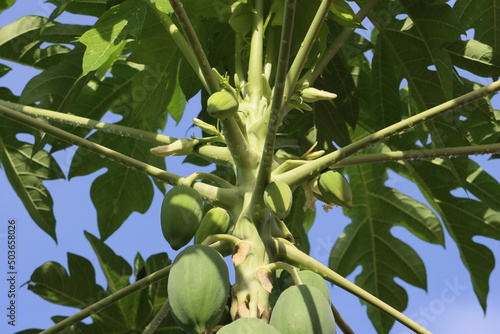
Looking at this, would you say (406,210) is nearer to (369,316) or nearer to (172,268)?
(369,316)

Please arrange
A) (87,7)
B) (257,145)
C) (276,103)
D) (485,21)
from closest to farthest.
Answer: (276,103) → (257,145) → (485,21) → (87,7)

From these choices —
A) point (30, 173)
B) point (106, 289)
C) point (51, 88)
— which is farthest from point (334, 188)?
point (30, 173)

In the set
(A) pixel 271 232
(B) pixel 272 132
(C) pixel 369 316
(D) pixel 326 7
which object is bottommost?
(C) pixel 369 316

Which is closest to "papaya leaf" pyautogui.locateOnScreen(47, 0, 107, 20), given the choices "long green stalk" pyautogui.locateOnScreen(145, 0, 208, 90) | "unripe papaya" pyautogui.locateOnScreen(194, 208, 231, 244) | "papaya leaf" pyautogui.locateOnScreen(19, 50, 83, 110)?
"papaya leaf" pyautogui.locateOnScreen(19, 50, 83, 110)

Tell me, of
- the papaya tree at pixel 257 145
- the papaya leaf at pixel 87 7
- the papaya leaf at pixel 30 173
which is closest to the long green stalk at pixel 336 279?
Result: the papaya tree at pixel 257 145

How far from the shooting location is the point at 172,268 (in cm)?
134

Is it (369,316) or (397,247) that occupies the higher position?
(397,247)

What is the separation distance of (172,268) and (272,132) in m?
0.35

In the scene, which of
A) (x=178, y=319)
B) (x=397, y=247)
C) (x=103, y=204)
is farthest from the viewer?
(x=397, y=247)

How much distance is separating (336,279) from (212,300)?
31 centimetres

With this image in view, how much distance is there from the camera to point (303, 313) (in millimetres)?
1263

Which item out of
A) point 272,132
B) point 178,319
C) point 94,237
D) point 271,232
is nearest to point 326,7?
point 272,132

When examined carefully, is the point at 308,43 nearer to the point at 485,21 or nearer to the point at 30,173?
the point at 485,21

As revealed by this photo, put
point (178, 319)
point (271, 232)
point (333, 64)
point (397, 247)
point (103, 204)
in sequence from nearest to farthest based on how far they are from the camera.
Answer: point (178, 319) → point (271, 232) → point (333, 64) → point (103, 204) → point (397, 247)
